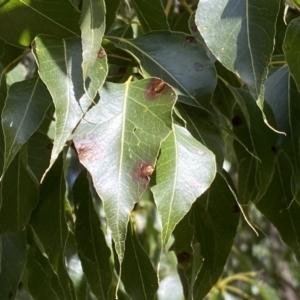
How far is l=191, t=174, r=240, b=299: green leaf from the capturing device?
904mm

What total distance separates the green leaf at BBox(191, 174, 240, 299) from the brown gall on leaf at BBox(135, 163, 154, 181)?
0.22 m

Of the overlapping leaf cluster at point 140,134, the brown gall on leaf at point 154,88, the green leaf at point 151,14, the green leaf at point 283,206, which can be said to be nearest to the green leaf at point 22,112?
the overlapping leaf cluster at point 140,134

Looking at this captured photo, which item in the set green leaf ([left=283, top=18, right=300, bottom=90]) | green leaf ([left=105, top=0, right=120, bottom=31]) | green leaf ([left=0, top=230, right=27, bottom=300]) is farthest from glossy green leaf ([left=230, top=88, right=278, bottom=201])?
green leaf ([left=0, top=230, right=27, bottom=300])

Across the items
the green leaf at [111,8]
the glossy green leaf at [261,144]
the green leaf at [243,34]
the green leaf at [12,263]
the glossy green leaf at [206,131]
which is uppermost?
the green leaf at [243,34]

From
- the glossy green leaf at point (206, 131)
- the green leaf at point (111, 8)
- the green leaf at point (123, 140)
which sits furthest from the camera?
the green leaf at point (111, 8)

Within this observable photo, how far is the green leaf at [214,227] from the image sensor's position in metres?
0.90

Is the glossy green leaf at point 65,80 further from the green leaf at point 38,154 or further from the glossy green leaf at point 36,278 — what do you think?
the glossy green leaf at point 36,278

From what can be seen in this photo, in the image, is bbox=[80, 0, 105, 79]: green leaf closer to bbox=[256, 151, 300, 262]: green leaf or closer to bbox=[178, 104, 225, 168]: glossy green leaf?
bbox=[178, 104, 225, 168]: glossy green leaf

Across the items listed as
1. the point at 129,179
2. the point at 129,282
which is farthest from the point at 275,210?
the point at 129,179

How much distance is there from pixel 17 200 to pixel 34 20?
22 cm

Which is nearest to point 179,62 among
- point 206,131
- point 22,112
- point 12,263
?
point 206,131

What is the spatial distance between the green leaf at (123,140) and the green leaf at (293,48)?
141mm

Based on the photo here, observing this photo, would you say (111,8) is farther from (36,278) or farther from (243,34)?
(36,278)

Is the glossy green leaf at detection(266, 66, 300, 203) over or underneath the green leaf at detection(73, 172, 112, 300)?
over
